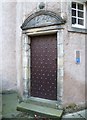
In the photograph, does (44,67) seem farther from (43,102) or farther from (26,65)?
(43,102)

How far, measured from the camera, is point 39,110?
6.04m

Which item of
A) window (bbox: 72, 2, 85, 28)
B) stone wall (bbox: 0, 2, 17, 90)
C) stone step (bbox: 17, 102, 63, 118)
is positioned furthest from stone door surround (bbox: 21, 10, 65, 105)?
stone wall (bbox: 0, 2, 17, 90)

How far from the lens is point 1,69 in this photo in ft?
27.7

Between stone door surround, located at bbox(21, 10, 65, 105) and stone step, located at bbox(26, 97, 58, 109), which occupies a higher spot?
stone door surround, located at bbox(21, 10, 65, 105)

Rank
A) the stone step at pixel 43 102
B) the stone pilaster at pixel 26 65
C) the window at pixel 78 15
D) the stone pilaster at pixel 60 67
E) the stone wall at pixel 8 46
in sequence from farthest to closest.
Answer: the stone wall at pixel 8 46, the stone pilaster at pixel 26 65, the window at pixel 78 15, the stone step at pixel 43 102, the stone pilaster at pixel 60 67

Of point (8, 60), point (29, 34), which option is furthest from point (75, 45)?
point (8, 60)

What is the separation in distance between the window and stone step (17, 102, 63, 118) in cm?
306

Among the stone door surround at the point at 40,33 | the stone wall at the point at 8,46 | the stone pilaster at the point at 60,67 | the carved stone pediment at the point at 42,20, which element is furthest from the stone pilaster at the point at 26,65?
the stone wall at the point at 8,46

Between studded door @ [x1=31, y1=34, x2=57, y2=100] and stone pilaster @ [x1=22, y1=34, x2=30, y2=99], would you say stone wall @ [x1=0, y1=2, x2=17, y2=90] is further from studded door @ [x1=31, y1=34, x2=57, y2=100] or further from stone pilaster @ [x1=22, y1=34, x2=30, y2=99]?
studded door @ [x1=31, y1=34, x2=57, y2=100]

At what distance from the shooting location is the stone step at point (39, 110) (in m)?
5.67

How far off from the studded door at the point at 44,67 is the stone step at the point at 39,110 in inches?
21.4

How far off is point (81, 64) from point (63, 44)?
103cm

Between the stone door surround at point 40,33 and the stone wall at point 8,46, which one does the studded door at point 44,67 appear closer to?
the stone door surround at point 40,33

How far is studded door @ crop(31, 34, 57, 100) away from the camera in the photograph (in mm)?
6525
